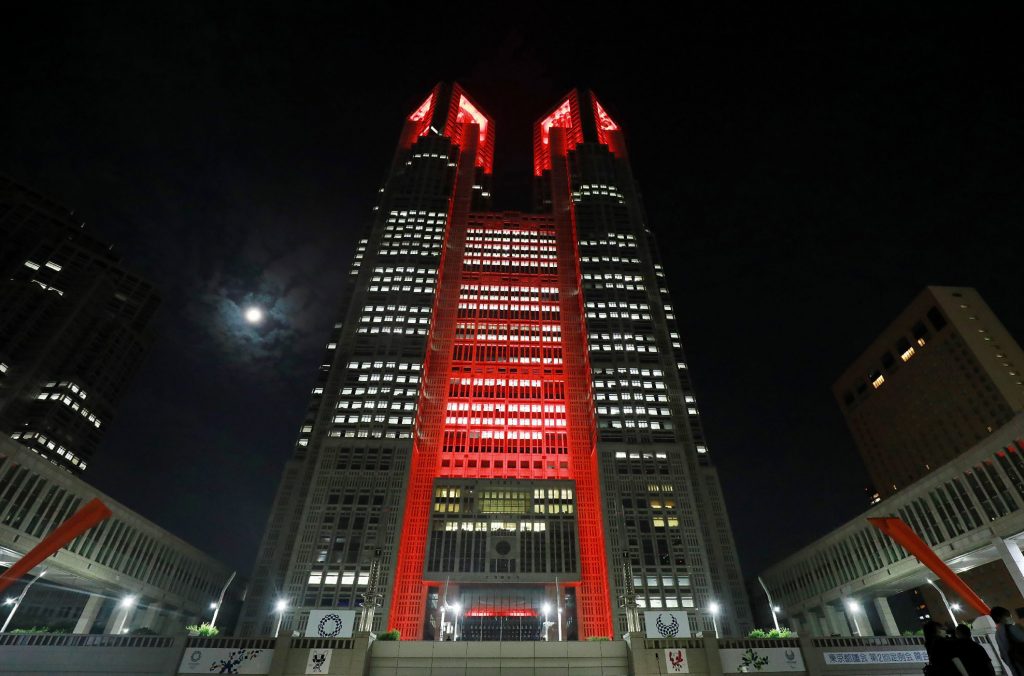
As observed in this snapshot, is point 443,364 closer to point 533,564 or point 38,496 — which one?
point 533,564

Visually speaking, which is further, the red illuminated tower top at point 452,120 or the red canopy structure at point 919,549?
the red illuminated tower top at point 452,120

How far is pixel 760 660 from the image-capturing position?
36.8 metres

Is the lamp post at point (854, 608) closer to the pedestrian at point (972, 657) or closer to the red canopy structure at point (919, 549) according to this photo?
the red canopy structure at point (919, 549)

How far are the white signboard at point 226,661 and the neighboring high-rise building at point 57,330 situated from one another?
3811 inches

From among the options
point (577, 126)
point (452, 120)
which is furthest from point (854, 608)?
point (452, 120)

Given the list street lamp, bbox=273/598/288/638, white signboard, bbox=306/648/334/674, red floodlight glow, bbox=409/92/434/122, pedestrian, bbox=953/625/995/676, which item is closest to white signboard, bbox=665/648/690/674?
white signboard, bbox=306/648/334/674

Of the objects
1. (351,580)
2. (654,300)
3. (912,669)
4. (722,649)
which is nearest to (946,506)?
(912,669)

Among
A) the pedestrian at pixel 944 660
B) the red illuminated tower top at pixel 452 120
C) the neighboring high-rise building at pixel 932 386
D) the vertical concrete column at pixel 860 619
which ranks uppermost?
the red illuminated tower top at pixel 452 120

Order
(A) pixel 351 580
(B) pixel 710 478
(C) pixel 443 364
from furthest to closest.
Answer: (C) pixel 443 364 → (B) pixel 710 478 → (A) pixel 351 580

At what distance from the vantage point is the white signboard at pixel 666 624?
37656 millimetres

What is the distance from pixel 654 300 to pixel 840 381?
6669 cm

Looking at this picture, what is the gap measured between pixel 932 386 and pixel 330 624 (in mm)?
122663

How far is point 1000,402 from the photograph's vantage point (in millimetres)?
95438

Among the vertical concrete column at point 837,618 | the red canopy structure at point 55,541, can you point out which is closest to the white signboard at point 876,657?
the red canopy structure at point 55,541
